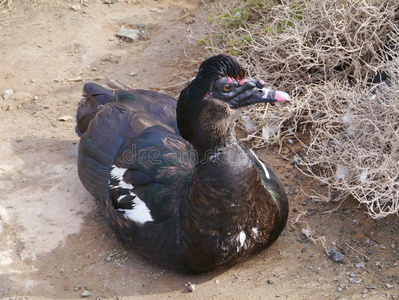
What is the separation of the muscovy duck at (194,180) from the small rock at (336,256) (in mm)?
413

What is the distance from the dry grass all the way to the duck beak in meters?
0.99

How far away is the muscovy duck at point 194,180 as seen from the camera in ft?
12.5

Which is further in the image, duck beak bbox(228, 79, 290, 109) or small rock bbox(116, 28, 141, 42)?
small rock bbox(116, 28, 141, 42)

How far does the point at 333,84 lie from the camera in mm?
5441

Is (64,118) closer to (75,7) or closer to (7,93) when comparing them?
(7,93)

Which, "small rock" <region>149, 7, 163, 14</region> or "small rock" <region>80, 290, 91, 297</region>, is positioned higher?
"small rock" <region>80, 290, 91, 297</region>

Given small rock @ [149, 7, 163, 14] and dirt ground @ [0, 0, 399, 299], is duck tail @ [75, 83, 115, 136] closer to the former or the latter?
dirt ground @ [0, 0, 399, 299]

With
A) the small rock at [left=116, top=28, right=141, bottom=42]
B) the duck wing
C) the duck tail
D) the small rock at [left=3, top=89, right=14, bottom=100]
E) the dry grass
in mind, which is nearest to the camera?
the duck wing

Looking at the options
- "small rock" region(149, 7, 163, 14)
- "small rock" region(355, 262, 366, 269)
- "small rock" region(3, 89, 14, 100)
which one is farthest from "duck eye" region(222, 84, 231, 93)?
"small rock" region(149, 7, 163, 14)

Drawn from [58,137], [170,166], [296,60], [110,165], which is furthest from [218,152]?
[58,137]

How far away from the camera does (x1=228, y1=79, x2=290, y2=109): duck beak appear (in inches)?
151

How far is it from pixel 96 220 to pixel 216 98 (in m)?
1.79

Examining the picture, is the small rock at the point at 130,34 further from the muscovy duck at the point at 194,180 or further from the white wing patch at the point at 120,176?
the white wing patch at the point at 120,176

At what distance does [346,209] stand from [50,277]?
2342 millimetres
